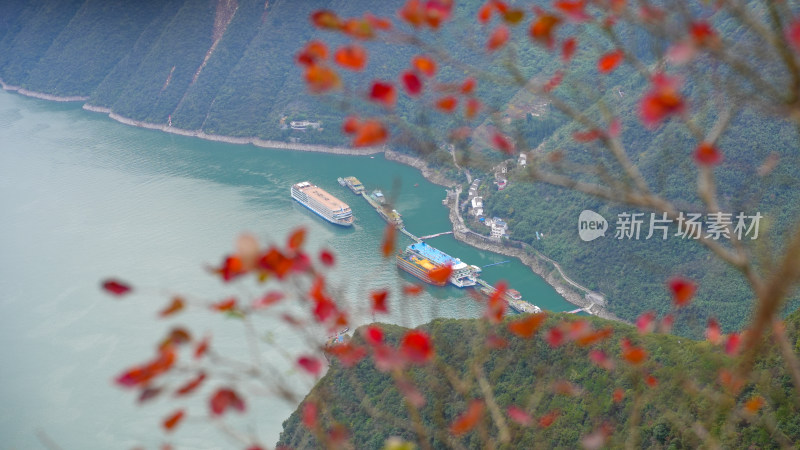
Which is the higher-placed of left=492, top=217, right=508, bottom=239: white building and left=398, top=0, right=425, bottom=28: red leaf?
left=398, top=0, right=425, bottom=28: red leaf

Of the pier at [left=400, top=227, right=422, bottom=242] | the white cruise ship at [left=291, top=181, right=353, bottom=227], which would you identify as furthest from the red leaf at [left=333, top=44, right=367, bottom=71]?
the white cruise ship at [left=291, top=181, right=353, bottom=227]

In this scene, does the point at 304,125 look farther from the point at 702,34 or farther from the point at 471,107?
the point at 702,34

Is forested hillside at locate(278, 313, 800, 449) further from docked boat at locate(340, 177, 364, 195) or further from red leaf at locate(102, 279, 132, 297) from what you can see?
docked boat at locate(340, 177, 364, 195)

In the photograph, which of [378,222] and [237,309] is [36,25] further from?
[237,309]

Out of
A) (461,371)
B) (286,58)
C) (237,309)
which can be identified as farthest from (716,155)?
(286,58)

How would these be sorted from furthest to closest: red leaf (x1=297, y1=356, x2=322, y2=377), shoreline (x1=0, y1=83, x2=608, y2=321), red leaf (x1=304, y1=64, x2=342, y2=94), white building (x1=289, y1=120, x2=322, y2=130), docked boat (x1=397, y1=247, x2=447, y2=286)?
white building (x1=289, y1=120, x2=322, y2=130)
docked boat (x1=397, y1=247, x2=447, y2=286)
shoreline (x1=0, y1=83, x2=608, y2=321)
red leaf (x1=297, y1=356, x2=322, y2=377)
red leaf (x1=304, y1=64, x2=342, y2=94)

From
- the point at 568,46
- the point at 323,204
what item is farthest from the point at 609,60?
the point at 323,204
